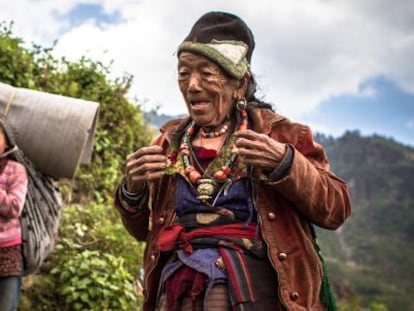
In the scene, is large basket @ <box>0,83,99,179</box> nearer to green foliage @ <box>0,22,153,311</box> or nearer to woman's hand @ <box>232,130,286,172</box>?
green foliage @ <box>0,22,153,311</box>

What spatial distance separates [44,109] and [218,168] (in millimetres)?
1983

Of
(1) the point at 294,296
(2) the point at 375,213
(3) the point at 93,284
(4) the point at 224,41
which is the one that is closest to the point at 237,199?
(1) the point at 294,296

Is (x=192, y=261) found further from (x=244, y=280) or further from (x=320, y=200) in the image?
(x=320, y=200)

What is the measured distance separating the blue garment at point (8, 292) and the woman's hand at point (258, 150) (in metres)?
2.05

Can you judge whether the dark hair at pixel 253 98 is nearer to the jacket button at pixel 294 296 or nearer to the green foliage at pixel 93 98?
the jacket button at pixel 294 296

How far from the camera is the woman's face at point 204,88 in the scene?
2.37 metres

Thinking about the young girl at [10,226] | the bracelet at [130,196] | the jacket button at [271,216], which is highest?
the jacket button at [271,216]

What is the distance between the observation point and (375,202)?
111312 mm

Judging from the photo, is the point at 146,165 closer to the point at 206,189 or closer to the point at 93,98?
the point at 206,189

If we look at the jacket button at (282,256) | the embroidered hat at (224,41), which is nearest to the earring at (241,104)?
the embroidered hat at (224,41)

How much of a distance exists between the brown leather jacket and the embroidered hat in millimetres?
239

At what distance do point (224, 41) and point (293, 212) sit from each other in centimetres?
73

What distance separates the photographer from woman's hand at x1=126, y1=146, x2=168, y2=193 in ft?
7.41

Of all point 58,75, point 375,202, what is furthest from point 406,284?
point 58,75
